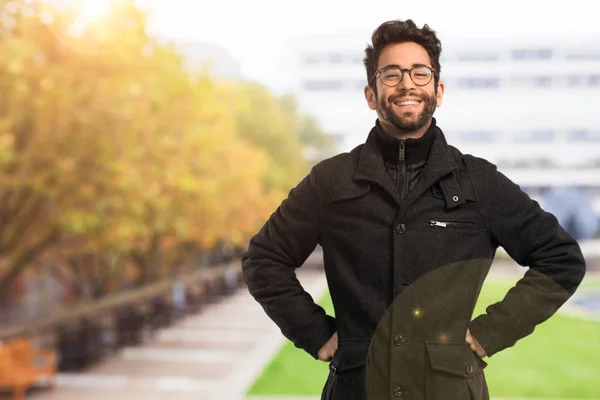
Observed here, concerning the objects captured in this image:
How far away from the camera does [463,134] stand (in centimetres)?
690

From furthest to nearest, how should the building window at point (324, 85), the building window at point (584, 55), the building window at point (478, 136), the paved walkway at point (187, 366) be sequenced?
1. the building window at point (324, 85)
2. the building window at point (584, 55)
3. the building window at point (478, 136)
4. the paved walkway at point (187, 366)

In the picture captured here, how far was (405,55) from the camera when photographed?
1.37m

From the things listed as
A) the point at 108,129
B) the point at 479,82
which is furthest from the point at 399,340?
the point at 479,82

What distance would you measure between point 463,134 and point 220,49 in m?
4.60

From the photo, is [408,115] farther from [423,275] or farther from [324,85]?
[324,85]

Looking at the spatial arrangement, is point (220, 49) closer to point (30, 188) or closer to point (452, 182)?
point (30, 188)

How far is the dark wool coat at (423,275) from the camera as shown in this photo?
50.9 inches

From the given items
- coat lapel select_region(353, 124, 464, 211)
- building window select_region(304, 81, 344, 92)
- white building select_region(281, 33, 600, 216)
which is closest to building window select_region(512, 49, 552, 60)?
white building select_region(281, 33, 600, 216)

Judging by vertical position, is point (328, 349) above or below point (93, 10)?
below

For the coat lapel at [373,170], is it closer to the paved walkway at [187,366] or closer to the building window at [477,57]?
the paved walkway at [187,366]

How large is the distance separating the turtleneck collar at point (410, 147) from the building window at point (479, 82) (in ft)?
20.6

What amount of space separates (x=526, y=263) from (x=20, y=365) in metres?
5.46

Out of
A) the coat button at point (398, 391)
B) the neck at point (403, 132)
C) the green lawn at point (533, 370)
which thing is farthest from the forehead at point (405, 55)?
the green lawn at point (533, 370)

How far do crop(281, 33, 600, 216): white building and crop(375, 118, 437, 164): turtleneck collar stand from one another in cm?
571
